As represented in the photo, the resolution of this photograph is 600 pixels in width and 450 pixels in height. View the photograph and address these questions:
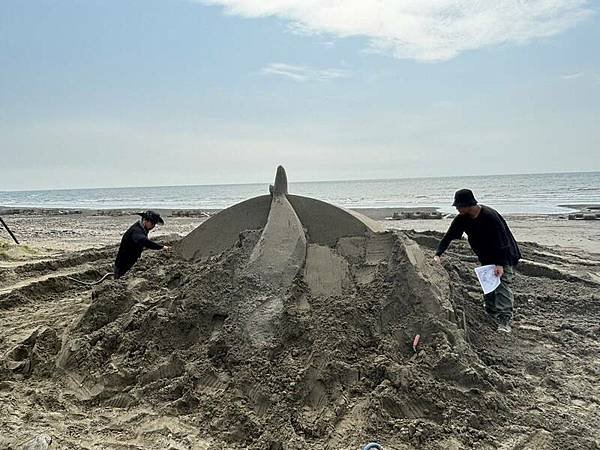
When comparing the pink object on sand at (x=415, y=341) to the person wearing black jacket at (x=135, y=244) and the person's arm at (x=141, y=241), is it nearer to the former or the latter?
the person wearing black jacket at (x=135, y=244)

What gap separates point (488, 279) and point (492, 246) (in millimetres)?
316

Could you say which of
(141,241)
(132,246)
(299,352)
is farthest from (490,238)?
(132,246)

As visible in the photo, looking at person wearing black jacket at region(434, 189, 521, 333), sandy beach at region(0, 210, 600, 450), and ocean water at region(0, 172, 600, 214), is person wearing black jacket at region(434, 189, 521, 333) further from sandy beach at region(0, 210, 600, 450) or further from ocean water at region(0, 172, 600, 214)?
ocean water at region(0, 172, 600, 214)

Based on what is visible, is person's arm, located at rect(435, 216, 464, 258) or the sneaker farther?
person's arm, located at rect(435, 216, 464, 258)

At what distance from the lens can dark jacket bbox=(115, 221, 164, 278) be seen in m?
5.63

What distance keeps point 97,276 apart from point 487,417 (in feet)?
18.6

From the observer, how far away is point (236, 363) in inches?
144

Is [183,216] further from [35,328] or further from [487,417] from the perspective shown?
[487,417]

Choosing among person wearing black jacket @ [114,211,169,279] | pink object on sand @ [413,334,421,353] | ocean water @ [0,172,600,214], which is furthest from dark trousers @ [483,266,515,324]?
ocean water @ [0,172,600,214]

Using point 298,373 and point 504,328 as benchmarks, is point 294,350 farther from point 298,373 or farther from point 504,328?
point 504,328

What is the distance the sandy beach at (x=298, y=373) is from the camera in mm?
3164

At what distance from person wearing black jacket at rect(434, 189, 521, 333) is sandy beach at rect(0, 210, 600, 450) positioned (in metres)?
0.19

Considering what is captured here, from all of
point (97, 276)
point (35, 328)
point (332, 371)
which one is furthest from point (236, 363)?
point (97, 276)

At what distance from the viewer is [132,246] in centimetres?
569
